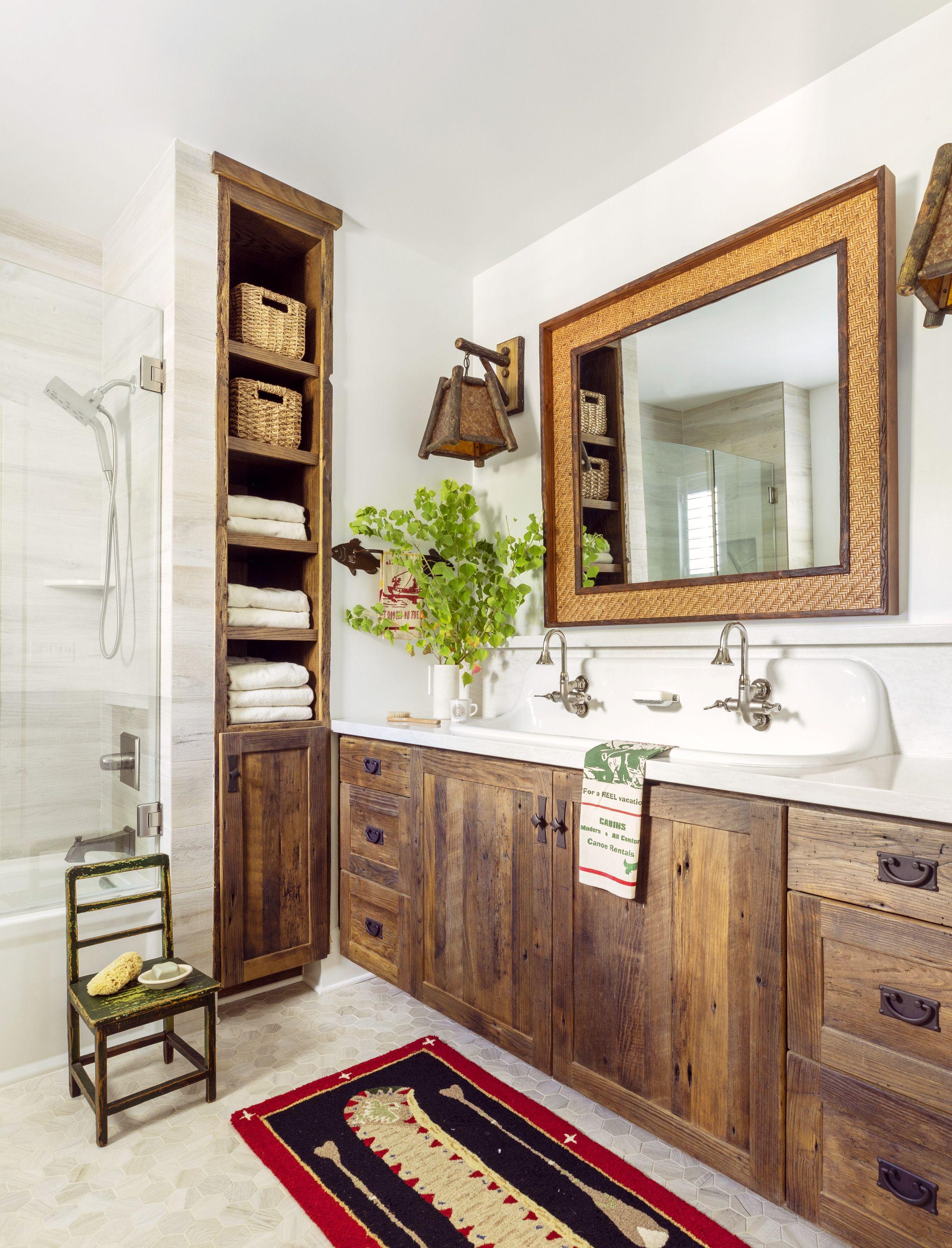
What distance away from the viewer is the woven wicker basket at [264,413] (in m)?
2.24

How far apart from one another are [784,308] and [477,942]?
1.75m

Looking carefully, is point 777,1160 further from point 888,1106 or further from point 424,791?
point 424,791

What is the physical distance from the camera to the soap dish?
173 cm

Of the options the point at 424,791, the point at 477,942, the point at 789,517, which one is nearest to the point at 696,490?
the point at 789,517

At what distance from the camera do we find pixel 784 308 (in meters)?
1.82

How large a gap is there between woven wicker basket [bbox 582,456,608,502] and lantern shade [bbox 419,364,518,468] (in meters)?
0.25

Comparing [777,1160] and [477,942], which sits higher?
[477,942]

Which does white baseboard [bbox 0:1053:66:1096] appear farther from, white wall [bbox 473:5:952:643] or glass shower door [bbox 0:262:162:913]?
white wall [bbox 473:5:952:643]

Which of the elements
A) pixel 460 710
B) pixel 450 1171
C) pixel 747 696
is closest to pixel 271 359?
pixel 460 710

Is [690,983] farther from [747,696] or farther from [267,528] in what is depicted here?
[267,528]

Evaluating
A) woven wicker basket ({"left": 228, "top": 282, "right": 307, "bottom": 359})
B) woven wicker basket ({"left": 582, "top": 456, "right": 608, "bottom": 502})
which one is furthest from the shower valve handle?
woven wicker basket ({"left": 582, "top": 456, "right": 608, "bottom": 502})

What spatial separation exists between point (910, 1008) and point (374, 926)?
1493 mm

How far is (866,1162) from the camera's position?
1.16 meters

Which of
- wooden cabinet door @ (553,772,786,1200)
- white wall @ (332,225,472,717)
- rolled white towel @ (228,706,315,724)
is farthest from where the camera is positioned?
white wall @ (332,225,472,717)
